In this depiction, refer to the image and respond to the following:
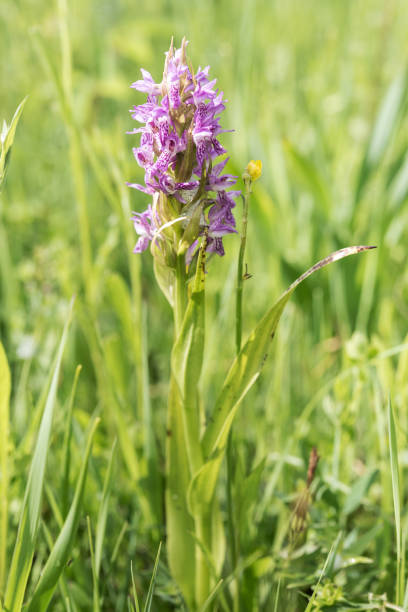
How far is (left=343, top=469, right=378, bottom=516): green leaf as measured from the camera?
1088 mm

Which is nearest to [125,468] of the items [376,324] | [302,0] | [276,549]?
[276,549]

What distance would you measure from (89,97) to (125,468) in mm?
1848

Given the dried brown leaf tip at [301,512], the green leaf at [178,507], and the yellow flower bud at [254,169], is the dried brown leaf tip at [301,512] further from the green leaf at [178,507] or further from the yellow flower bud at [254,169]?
the yellow flower bud at [254,169]

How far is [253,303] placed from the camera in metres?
2.03

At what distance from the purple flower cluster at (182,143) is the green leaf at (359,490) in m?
0.60

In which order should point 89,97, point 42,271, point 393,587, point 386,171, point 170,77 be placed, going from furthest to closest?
1. point 89,97
2. point 386,171
3. point 42,271
4. point 393,587
5. point 170,77

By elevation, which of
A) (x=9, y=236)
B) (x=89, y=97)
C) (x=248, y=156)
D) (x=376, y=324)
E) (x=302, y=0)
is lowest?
(x=376, y=324)

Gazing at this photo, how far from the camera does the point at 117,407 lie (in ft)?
4.09

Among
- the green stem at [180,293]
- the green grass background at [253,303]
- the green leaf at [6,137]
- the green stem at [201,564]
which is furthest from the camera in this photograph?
the green grass background at [253,303]

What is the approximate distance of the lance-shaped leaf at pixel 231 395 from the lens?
870 mm

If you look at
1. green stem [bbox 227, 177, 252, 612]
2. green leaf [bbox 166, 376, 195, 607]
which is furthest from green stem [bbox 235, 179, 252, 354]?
green leaf [bbox 166, 376, 195, 607]

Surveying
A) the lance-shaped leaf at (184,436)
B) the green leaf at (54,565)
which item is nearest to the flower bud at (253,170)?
the lance-shaped leaf at (184,436)

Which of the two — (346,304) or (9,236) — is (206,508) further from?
(9,236)

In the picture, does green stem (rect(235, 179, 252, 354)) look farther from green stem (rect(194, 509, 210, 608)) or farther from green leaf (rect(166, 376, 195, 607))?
green stem (rect(194, 509, 210, 608))
